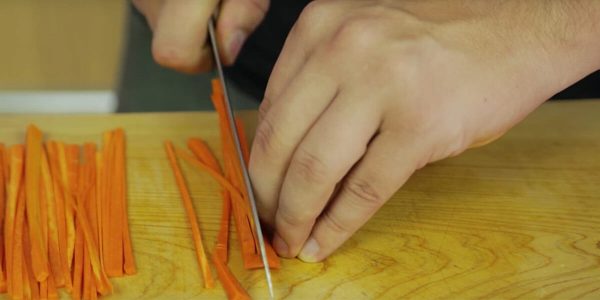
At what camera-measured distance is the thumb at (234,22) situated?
141cm

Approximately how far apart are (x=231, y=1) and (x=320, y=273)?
555 mm

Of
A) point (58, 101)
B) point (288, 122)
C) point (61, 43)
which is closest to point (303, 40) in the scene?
point (288, 122)

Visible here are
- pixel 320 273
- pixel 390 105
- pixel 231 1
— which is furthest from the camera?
pixel 231 1

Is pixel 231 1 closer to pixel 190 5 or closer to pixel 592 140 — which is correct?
pixel 190 5

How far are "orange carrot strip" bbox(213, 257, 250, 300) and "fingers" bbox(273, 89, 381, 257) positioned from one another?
0.41 ft

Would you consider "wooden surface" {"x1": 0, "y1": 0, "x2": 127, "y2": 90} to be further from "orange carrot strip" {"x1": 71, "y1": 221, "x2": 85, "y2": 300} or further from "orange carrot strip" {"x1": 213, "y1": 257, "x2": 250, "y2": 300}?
"orange carrot strip" {"x1": 213, "y1": 257, "x2": 250, "y2": 300}

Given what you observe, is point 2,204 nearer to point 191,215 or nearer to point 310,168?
point 191,215

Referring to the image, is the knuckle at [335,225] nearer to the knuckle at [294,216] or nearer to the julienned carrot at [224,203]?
the knuckle at [294,216]

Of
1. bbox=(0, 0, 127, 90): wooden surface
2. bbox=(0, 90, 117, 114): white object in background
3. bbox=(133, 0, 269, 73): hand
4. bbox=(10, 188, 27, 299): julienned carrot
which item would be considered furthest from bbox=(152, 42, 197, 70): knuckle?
bbox=(0, 0, 127, 90): wooden surface

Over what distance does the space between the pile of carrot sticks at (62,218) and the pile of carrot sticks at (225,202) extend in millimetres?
102

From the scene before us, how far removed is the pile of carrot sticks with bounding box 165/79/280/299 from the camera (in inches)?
45.1

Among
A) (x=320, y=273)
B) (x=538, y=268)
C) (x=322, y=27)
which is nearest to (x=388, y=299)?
(x=320, y=273)

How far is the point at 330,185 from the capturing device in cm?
106

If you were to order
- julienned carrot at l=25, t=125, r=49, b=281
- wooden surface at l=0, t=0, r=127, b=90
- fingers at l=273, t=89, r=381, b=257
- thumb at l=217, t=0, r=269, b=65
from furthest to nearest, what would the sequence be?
wooden surface at l=0, t=0, r=127, b=90 < thumb at l=217, t=0, r=269, b=65 < julienned carrot at l=25, t=125, r=49, b=281 < fingers at l=273, t=89, r=381, b=257
